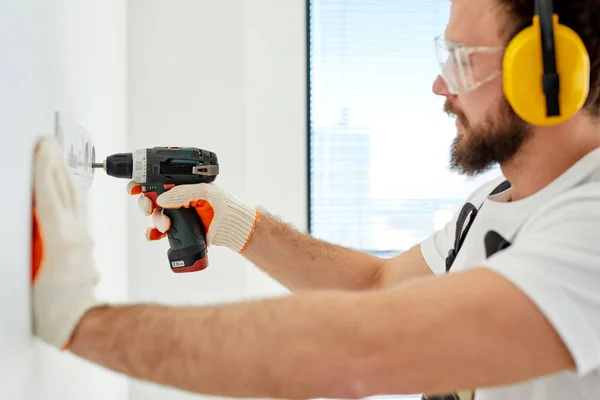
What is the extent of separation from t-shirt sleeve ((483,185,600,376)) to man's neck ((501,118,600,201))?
197mm

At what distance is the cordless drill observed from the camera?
1095 mm

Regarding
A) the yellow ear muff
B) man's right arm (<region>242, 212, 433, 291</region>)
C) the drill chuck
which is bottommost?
man's right arm (<region>242, 212, 433, 291</region>)

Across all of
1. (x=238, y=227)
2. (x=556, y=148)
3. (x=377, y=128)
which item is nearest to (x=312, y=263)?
(x=238, y=227)

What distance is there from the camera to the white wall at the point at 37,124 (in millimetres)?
622

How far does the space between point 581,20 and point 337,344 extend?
0.66m

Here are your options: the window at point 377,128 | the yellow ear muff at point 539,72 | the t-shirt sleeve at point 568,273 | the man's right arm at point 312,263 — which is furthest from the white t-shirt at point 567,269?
the window at point 377,128

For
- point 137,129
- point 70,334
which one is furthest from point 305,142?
point 70,334

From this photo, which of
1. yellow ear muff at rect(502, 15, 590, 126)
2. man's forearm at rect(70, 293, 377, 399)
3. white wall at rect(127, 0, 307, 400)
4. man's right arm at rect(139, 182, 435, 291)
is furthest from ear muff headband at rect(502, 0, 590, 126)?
white wall at rect(127, 0, 307, 400)

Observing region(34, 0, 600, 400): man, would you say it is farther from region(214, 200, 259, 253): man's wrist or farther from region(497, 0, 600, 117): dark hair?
region(214, 200, 259, 253): man's wrist

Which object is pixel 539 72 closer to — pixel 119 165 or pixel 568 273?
pixel 568 273

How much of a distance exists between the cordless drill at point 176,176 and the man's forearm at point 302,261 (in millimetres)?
167

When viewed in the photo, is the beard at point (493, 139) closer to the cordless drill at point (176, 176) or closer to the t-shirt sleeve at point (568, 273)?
the t-shirt sleeve at point (568, 273)

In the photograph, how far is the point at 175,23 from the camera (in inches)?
79.0

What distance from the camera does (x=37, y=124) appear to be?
2.46 feet
